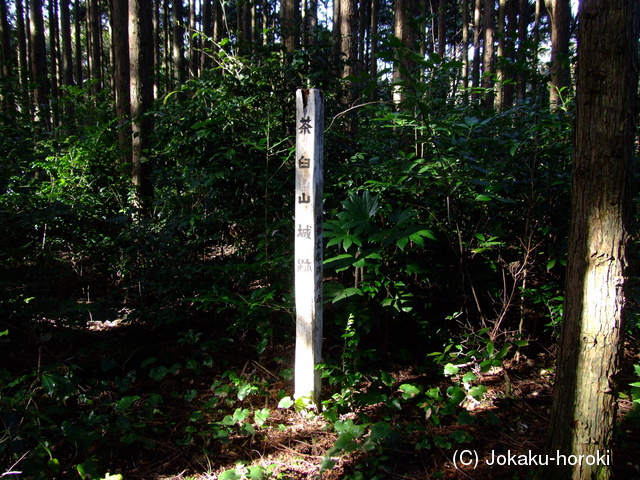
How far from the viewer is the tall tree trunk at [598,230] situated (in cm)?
180

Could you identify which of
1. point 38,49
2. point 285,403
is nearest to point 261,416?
point 285,403

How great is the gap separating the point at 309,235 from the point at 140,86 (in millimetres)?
4201

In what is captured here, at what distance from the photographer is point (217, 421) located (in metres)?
2.93

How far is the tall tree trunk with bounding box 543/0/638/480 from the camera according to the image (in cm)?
180

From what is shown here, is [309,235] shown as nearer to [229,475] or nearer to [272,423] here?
[272,423]

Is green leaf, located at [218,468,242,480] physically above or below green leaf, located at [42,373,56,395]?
below

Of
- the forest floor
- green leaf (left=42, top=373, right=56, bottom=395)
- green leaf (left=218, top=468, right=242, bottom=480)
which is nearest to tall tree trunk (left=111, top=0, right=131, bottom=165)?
the forest floor

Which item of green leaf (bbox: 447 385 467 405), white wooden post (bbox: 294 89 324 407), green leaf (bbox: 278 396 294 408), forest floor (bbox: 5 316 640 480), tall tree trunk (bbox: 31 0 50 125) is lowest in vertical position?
forest floor (bbox: 5 316 640 480)

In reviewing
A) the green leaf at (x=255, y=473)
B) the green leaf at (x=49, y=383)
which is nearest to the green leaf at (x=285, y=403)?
the green leaf at (x=255, y=473)

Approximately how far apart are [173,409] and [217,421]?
0.44 metres

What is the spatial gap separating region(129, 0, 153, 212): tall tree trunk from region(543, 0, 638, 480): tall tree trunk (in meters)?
4.82

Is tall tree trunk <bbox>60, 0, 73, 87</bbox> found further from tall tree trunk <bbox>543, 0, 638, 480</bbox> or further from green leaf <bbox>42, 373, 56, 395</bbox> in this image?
tall tree trunk <bbox>543, 0, 638, 480</bbox>

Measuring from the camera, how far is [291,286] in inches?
142

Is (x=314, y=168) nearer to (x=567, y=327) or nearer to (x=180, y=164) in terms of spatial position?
(x=567, y=327)
